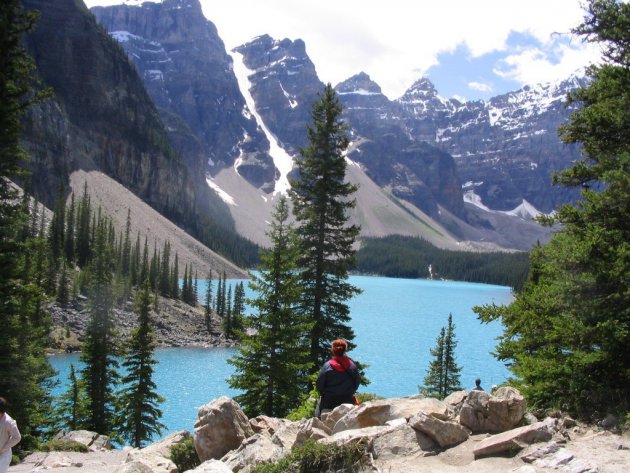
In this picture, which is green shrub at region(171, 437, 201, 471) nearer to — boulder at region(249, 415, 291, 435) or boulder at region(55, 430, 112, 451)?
boulder at region(249, 415, 291, 435)

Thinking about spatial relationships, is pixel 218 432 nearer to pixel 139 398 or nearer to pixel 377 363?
pixel 139 398

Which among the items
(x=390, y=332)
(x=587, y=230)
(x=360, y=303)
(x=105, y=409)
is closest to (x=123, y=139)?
(x=360, y=303)

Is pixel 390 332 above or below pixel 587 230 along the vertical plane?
below

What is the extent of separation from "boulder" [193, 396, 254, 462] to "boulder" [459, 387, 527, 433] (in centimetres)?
488

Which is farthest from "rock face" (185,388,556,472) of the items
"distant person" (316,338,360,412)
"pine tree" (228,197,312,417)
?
"pine tree" (228,197,312,417)

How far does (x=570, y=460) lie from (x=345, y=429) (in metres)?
3.77

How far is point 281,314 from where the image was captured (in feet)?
63.9

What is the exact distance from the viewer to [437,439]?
8336 mm

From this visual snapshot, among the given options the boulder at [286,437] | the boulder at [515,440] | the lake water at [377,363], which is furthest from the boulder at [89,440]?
the boulder at [515,440]

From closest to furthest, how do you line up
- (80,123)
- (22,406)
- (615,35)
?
(615,35), (22,406), (80,123)

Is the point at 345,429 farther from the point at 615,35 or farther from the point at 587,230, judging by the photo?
the point at 615,35

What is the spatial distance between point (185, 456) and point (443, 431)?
6300 millimetres

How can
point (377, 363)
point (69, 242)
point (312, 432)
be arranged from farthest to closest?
point (69, 242), point (377, 363), point (312, 432)

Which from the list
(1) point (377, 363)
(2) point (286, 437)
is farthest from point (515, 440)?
(1) point (377, 363)
